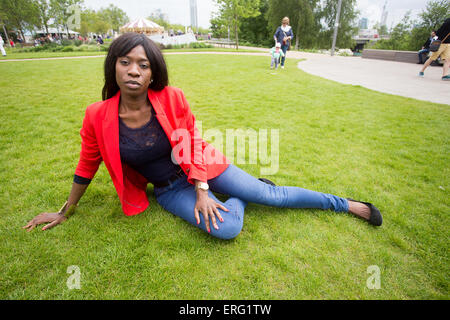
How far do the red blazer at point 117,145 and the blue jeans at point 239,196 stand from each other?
0.58 ft

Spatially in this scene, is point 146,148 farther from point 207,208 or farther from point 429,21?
point 429,21

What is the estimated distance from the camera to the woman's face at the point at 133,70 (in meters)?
1.84

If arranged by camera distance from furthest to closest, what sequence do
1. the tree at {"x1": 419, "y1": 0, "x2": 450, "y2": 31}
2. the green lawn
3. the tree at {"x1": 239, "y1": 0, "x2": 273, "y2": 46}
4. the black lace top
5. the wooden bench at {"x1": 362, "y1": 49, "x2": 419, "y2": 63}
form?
1. the tree at {"x1": 239, "y1": 0, "x2": 273, "y2": 46}
2. the tree at {"x1": 419, "y1": 0, "x2": 450, "y2": 31}
3. the wooden bench at {"x1": 362, "y1": 49, "x2": 419, "y2": 63}
4. the black lace top
5. the green lawn

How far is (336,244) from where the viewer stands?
2.19 m

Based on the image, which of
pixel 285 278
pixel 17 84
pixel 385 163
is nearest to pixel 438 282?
pixel 285 278

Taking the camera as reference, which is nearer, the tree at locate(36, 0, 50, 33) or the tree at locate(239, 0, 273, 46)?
the tree at locate(36, 0, 50, 33)

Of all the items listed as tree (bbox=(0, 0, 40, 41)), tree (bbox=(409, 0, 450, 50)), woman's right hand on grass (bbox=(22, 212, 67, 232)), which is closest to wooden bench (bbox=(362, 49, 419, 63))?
tree (bbox=(409, 0, 450, 50))

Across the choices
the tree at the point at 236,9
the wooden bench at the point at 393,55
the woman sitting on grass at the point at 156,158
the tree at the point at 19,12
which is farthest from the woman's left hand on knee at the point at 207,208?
the tree at the point at 19,12

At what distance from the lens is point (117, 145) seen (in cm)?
198

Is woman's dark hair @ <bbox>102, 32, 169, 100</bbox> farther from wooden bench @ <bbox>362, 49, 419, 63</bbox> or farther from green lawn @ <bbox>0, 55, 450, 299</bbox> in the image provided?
wooden bench @ <bbox>362, 49, 419, 63</bbox>

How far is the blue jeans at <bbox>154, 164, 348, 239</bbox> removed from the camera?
229cm

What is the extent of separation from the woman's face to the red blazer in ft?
0.69
